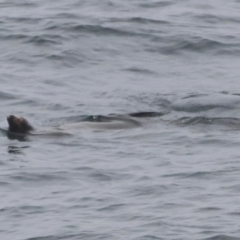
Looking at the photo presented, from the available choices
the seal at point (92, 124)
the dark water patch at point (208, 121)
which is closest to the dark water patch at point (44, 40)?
the seal at point (92, 124)

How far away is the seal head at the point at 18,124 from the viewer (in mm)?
11133

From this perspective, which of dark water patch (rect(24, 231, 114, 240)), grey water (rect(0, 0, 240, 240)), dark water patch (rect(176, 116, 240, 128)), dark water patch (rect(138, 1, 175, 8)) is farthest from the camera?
dark water patch (rect(138, 1, 175, 8))

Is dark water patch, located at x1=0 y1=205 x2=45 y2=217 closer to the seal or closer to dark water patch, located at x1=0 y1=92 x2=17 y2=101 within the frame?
the seal

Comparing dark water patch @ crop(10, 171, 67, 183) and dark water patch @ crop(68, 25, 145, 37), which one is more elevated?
dark water patch @ crop(10, 171, 67, 183)

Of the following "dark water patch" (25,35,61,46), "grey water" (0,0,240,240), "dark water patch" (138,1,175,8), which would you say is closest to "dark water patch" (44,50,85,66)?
"grey water" (0,0,240,240)

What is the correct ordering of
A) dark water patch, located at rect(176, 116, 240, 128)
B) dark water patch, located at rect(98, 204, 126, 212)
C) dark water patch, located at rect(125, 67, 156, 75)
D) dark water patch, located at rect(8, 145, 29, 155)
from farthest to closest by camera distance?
dark water patch, located at rect(125, 67, 156, 75), dark water patch, located at rect(176, 116, 240, 128), dark water patch, located at rect(8, 145, 29, 155), dark water patch, located at rect(98, 204, 126, 212)

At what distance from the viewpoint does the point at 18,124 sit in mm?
11180

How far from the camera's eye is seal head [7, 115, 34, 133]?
11.1 meters

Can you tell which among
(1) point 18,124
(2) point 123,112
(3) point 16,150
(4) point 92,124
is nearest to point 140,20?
(2) point 123,112

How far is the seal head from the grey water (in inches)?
7.9

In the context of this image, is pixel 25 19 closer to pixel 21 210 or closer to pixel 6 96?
pixel 6 96

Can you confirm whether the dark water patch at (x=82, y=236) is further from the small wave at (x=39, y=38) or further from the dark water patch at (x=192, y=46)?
the small wave at (x=39, y=38)

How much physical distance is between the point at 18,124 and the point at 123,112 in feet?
6.53

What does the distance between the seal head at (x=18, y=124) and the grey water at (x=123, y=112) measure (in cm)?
20
